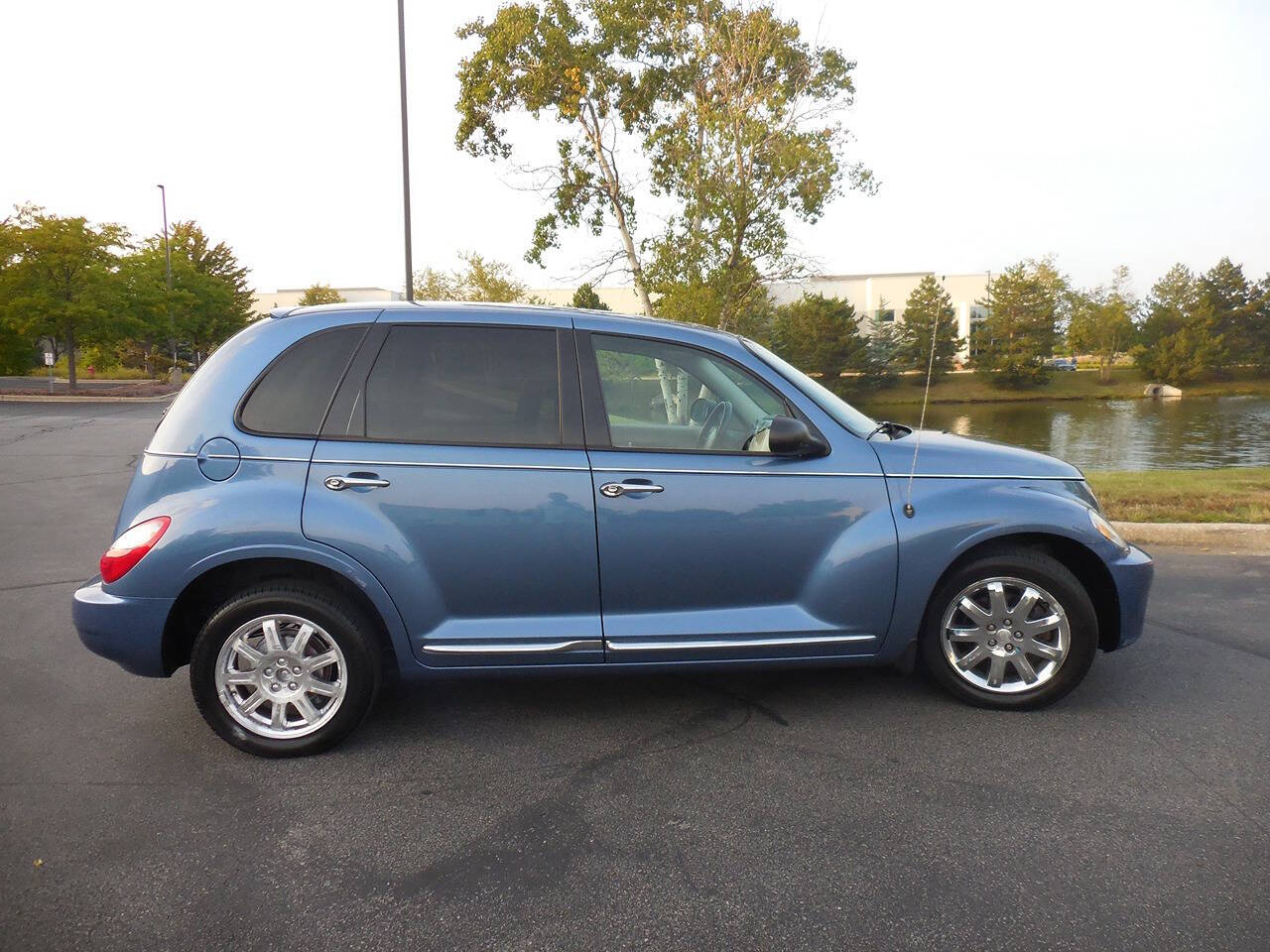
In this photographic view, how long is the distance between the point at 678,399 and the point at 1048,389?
7080 centimetres

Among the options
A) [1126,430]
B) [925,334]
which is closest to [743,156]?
[1126,430]

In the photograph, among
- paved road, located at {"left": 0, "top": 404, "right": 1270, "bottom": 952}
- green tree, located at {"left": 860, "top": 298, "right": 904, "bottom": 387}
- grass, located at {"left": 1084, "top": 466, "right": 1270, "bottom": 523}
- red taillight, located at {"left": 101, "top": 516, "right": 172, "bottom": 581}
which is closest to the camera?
paved road, located at {"left": 0, "top": 404, "right": 1270, "bottom": 952}

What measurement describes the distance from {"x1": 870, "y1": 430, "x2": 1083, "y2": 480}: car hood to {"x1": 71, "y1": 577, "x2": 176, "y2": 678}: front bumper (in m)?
3.08

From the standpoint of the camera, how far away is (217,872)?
2775 mm

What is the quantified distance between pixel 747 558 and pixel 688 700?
0.90 m

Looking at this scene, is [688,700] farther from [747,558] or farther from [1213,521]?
[1213,521]

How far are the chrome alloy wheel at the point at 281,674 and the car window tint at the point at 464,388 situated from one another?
88cm

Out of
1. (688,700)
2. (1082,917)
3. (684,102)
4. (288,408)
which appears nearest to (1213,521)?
(688,700)

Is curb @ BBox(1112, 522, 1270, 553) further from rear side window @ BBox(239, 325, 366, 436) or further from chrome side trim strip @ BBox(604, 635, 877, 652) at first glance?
rear side window @ BBox(239, 325, 366, 436)

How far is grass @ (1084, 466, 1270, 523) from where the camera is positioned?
8305mm

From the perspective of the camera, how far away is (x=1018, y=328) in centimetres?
7044

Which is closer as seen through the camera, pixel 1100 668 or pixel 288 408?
pixel 288 408

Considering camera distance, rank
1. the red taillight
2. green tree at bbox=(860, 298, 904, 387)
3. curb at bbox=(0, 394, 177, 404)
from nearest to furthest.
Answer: the red taillight < curb at bbox=(0, 394, 177, 404) < green tree at bbox=(860, 298, 904, 387)

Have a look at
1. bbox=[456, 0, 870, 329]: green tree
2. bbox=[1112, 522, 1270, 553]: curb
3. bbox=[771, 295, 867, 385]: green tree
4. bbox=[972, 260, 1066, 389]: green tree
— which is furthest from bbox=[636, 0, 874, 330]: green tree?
bbox=[972, 260, 1066, 389]: green tree
